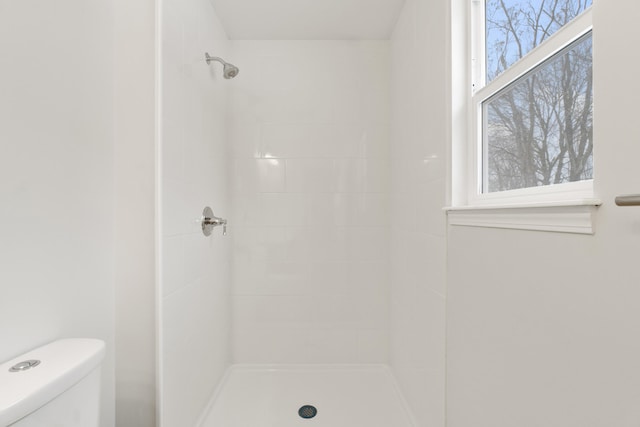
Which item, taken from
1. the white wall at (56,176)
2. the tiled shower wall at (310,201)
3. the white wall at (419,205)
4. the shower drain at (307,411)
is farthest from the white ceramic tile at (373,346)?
the white wall at (56,176)

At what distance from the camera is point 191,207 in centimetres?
138

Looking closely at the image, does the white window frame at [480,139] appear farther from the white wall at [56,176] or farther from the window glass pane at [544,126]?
the white wall at [56,176]

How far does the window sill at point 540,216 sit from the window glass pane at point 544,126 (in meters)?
0.12

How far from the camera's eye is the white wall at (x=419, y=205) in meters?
1.19

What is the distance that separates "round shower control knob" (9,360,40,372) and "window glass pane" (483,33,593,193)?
4.03 ft

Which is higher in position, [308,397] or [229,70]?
[229,70]

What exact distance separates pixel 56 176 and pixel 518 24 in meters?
1.33

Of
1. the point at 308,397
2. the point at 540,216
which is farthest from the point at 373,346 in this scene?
the point at 540,216

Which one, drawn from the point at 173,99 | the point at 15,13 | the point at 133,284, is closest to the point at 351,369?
the point at 133,284

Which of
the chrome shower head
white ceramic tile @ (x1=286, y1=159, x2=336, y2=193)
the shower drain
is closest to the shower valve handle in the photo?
white ceramic tile @ (x1=286, y1=159, x2=336, y2=193)

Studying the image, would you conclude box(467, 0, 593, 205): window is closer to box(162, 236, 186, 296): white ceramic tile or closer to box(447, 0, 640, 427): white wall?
box(447, 0, 640, 427): white wall

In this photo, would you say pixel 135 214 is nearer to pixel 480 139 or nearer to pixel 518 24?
pixel 480 139

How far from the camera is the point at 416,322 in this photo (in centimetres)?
145

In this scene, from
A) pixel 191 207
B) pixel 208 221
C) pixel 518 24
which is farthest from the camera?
pixel 208 221
